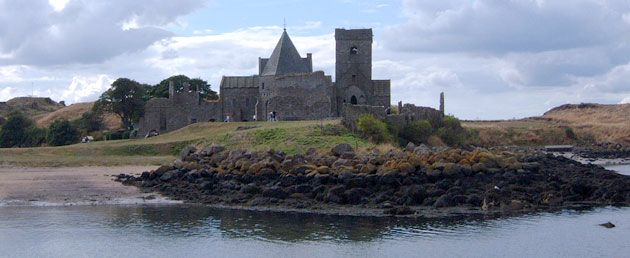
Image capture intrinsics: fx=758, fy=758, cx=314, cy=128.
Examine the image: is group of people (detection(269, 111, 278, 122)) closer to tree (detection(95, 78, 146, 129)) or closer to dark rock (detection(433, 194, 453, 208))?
tree (detection(95, 78, 146, 129))

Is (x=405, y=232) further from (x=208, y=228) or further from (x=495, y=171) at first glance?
(x=495, y=171)

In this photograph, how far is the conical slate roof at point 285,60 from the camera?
54175 millimetres

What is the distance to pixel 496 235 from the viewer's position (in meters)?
20.2

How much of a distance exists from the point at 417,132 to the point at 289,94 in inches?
415

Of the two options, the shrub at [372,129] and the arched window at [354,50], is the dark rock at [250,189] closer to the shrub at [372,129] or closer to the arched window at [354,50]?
the shrub at [372,129]

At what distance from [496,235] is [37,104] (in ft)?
290

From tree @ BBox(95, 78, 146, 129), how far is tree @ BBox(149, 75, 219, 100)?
21.3ft

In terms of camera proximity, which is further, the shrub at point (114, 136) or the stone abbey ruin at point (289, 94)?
the shrub at point (114, 136)

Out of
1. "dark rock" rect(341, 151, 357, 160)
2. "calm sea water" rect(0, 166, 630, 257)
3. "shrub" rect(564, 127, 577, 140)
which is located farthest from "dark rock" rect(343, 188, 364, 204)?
"shrub" rect(564, 127, 577, 140)

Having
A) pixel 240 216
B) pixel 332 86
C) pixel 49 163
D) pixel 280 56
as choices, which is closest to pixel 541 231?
pixel 240 216

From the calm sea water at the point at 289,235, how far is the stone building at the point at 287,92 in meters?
26.8

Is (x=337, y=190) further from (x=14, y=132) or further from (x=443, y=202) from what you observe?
(x=14, y=132)

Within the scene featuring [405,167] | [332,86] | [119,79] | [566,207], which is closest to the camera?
[566,207]

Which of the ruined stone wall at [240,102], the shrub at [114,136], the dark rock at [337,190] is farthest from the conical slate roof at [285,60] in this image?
the dark rock at [337,190]
